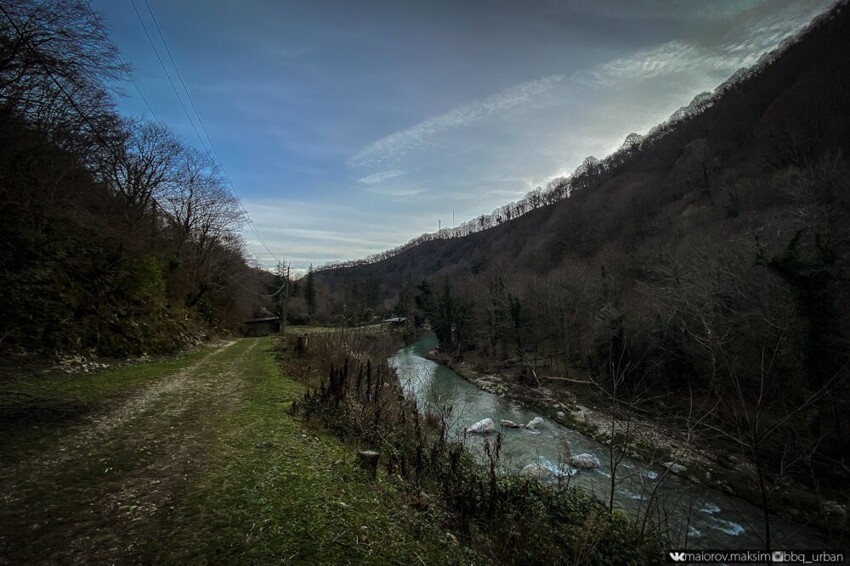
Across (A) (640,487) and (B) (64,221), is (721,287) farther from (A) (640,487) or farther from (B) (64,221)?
(B) (64,221)

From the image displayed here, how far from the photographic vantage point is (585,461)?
13406mm

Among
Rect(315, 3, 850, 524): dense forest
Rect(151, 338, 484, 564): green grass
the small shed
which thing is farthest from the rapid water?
the small shed

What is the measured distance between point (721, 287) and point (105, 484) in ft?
79.5

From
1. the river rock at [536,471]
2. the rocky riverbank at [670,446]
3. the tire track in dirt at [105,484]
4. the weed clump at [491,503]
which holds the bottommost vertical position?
the rocky riverbank at [670,446]

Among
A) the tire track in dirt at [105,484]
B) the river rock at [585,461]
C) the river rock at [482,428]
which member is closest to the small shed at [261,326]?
the river rock at [482,428]

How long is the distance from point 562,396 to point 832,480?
1272 cm

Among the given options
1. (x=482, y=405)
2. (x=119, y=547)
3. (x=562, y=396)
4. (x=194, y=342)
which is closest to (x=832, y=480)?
(x=562, y=396)

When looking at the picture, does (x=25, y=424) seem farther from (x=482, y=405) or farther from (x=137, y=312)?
(x=482, y=405)

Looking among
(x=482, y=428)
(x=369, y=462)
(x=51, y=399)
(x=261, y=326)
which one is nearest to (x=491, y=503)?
(x=369, y=462)

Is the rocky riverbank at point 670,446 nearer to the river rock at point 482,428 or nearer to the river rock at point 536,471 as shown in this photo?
the river rock at point 536,471

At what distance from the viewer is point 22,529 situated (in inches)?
144

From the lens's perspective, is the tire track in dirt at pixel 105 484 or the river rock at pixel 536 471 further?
the river rock at pixel 536 471

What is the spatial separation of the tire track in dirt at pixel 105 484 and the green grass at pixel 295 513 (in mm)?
354

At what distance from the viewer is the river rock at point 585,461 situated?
13196 millimetres
